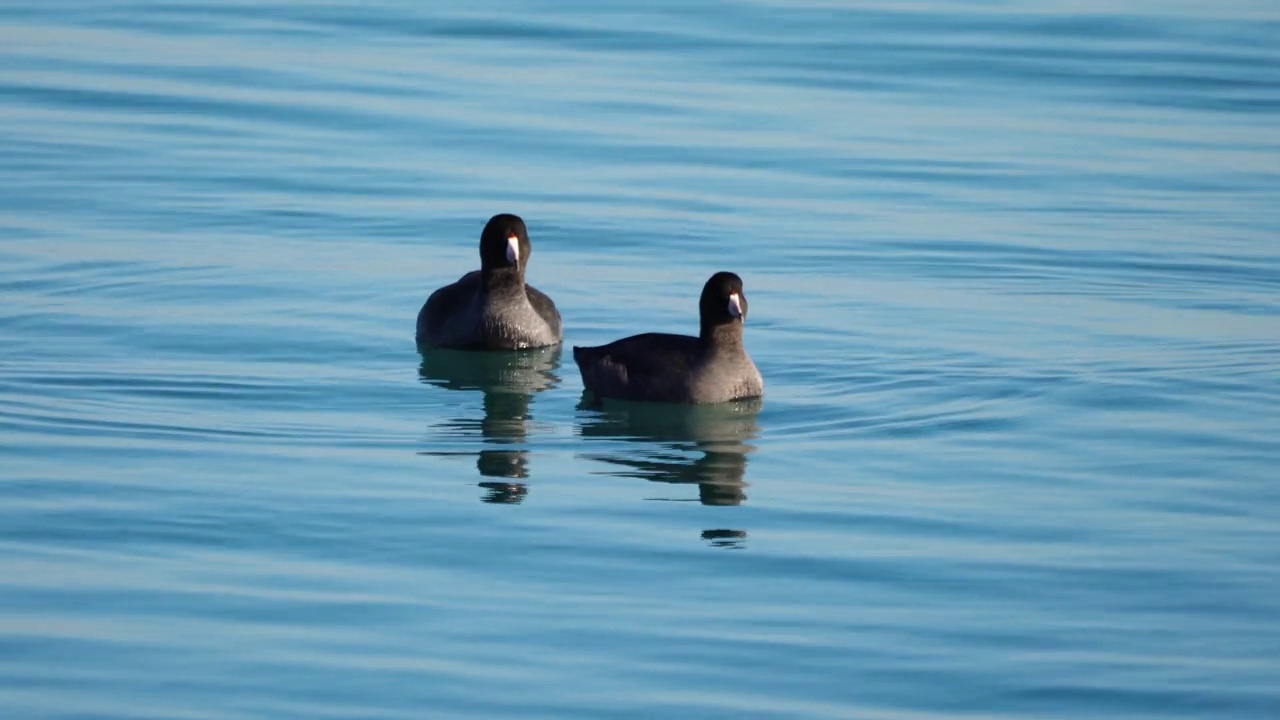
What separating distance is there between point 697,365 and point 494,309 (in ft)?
8.02

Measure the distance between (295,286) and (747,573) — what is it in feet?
26.2

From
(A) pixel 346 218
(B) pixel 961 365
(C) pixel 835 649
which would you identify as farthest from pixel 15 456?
(A) pixel 346 218

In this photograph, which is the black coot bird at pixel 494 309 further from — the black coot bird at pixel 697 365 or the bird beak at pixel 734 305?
the bird beak at pixel 734 305

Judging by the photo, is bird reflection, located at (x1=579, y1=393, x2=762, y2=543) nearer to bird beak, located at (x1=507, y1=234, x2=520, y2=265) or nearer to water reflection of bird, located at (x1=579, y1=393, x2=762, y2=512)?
water reflection of bird, located at (x1=579, y1=393, x2=762, y2=512)

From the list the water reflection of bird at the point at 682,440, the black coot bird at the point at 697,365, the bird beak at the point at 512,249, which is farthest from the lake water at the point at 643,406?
the bird beak at the point at 512,249

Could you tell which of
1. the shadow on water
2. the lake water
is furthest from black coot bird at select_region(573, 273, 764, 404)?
the shadow on water

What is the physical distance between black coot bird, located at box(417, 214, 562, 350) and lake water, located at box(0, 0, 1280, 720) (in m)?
0.22

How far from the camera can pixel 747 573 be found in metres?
11.0

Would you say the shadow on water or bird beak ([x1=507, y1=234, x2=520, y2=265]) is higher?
bird beak ([x1=507, y1=234, x2=520, y2=265])

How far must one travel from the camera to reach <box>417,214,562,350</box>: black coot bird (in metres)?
16.5

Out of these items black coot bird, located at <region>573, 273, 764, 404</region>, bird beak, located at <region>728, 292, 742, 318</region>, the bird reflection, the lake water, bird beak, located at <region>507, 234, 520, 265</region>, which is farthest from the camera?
bird beak, located at <region>507, 234, 520, 265</region>

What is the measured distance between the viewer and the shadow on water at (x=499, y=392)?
13.0 meters

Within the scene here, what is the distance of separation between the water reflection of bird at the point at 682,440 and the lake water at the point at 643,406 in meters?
0.05

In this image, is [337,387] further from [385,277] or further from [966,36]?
[966,36]
